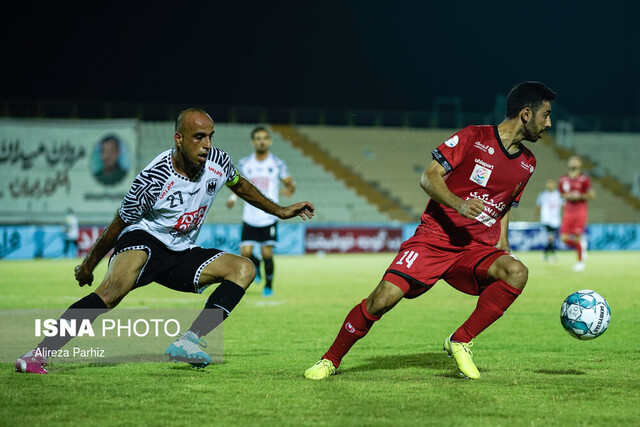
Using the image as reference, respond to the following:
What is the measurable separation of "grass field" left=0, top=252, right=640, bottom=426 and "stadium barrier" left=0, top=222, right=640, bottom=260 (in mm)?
18670

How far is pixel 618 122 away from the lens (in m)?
40.2

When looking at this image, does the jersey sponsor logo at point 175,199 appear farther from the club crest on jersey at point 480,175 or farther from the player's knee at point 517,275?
the player's knee at point 517,275

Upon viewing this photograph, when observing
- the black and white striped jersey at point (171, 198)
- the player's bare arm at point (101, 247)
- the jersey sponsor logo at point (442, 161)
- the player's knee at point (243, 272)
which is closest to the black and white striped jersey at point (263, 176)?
the black and white striped jersey at point (171, 198)

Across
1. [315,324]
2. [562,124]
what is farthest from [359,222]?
[315,324]

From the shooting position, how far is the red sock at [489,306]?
18.7 ft

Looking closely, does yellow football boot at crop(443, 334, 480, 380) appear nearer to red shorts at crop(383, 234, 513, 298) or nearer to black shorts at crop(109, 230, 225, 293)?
red shorts at crop(383, 234, 513, 298)

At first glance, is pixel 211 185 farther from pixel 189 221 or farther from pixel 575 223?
pixel 575 223

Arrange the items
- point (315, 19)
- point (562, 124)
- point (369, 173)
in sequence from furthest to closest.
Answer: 1. point (315, 19)
2. point (562, 124)
3. point (369, 173)

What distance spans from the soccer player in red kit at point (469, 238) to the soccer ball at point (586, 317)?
85cm

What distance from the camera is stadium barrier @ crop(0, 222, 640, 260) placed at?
26984 millimetres

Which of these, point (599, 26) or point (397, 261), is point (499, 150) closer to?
point (397, 261)

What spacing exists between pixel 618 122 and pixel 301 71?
17039 mm

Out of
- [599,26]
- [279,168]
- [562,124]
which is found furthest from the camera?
[599,26]

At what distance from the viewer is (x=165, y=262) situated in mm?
6008
